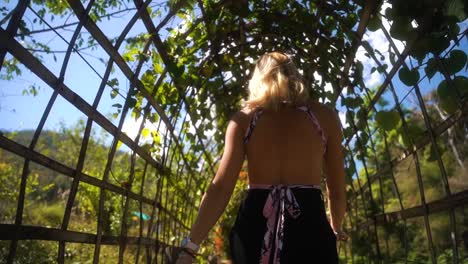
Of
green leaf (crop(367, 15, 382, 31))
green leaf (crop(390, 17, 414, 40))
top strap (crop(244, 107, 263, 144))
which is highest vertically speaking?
green leaf (crop(367, 15, 382, 31))

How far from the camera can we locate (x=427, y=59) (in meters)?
1.65

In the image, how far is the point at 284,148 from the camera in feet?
4.73

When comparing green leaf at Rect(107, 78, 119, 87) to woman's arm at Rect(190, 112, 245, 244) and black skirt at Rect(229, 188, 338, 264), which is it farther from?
black skirt at Rect(229, 188, 338, 264)

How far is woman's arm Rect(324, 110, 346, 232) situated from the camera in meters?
1.57

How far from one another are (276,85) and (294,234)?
1.65 ft

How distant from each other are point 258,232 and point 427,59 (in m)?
0.92

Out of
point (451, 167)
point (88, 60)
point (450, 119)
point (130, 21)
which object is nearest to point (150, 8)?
point (130, 21)

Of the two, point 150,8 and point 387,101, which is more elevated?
point 150,8

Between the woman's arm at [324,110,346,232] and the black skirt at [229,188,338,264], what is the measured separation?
21 cm

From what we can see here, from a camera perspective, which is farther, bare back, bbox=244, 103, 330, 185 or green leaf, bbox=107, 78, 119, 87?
green leaf, bbox=107, 78, 119, 87

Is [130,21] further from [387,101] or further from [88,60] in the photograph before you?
[387,101]

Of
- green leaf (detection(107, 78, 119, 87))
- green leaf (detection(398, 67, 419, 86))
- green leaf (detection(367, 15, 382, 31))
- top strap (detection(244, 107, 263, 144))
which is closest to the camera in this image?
top strap (detection(244, 107, 263, 144))

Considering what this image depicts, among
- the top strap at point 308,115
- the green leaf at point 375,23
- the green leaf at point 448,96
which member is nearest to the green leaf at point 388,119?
the green leaf at point 375,23

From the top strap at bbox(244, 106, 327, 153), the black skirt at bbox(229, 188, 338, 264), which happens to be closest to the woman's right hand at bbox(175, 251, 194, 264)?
the black skirt at bbox(229, 188, 338, 264)
